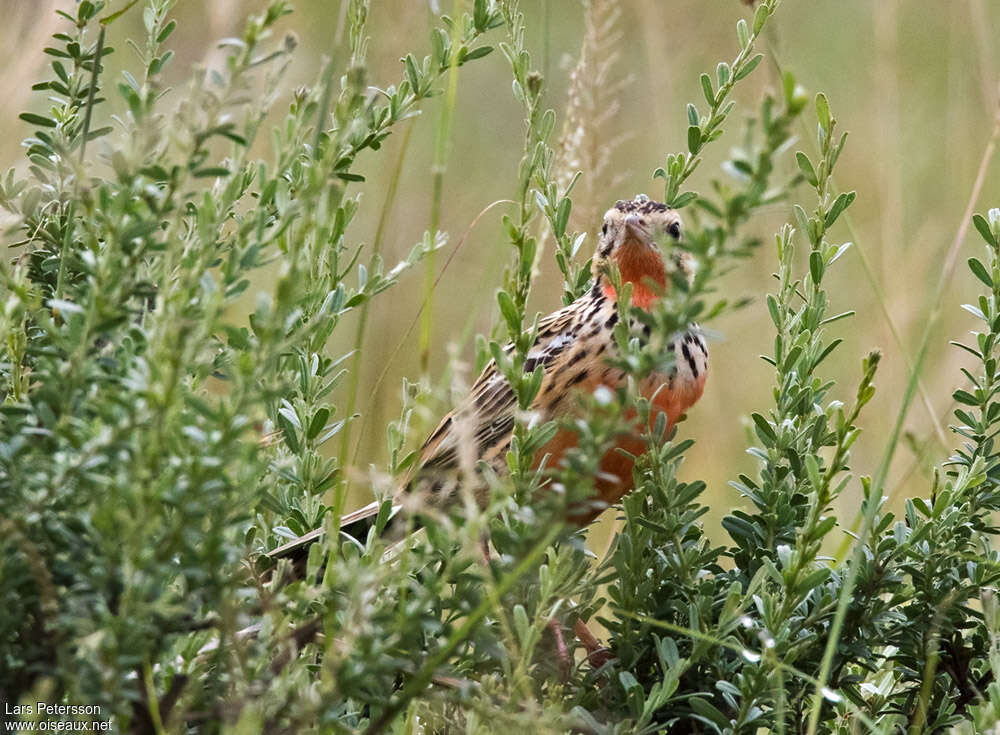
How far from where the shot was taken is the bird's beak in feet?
11.3

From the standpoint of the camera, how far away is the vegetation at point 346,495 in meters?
1.57

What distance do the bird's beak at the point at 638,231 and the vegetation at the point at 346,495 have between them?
0.40m

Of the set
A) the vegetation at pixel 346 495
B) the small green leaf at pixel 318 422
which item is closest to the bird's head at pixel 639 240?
the vegetation at pixel 346 495

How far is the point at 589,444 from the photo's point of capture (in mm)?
1576

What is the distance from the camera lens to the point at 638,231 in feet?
11.3

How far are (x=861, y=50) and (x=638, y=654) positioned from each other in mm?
6167

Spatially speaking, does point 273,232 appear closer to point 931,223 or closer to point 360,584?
point 360,584

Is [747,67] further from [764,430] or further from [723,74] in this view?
[764,430]

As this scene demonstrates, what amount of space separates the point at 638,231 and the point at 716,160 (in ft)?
11.7

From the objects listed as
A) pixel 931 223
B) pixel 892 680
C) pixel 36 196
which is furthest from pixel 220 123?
pixel 931 223

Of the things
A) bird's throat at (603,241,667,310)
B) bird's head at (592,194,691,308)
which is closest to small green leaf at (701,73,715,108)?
bird's head at (592,194,691,308)

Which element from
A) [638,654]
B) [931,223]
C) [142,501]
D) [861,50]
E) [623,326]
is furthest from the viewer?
[861,50]

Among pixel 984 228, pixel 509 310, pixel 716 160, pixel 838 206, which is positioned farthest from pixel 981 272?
pixel 716 160

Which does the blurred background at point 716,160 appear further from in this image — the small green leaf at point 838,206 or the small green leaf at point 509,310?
the small green leaf at point 509,310
